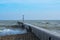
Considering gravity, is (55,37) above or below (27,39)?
above

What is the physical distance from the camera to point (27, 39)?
13117mm

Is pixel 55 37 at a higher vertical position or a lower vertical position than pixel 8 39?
higher

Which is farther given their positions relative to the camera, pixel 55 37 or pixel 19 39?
pixel 19 39

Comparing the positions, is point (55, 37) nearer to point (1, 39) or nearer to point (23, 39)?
Result: point (23, 39)

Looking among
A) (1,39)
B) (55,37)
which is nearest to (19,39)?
(1,39)

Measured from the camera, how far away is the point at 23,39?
12984 millimetres

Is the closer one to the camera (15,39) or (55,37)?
(55,37)

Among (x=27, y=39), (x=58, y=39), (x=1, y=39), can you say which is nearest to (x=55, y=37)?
(x=58, y=39)

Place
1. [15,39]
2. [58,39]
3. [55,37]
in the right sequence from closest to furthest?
1. [58,39]
2. [55,37]
3. [15,39]

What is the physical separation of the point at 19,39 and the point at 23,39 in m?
0.35

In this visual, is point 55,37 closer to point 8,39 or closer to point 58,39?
point 58,39

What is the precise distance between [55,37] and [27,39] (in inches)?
199

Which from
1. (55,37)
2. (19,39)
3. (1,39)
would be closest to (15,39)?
(19,39)

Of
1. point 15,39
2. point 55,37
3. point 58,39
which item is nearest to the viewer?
point 58,39
